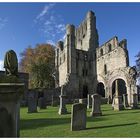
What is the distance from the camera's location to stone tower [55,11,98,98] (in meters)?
52.2

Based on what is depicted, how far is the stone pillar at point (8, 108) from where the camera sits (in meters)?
6.34

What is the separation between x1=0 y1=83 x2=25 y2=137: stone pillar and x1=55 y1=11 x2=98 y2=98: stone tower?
4379 centimetres

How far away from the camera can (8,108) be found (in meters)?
6.43

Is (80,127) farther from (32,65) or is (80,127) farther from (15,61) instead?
(32,65)

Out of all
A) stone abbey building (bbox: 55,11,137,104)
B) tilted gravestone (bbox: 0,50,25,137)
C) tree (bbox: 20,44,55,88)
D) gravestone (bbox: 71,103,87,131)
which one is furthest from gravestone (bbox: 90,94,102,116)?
tree (bbox: 20,44,55,88)

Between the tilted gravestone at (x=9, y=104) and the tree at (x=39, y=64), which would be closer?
the tilted gravestone at (x=9, y=104)

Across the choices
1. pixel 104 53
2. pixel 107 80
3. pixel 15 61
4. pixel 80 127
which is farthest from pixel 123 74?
pixel 15 61

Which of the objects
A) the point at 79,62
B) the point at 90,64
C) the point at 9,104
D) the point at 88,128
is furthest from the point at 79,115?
the point at 90,64

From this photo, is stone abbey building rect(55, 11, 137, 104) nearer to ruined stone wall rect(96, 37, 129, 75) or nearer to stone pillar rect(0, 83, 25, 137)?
ruined stone wall rect(96, 37, 129, 75)

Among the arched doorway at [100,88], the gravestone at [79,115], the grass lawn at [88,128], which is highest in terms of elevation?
the arched doorway at [100,88]

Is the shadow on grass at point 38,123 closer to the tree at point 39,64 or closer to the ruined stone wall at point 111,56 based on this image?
the ruined stone wall at point 111,56

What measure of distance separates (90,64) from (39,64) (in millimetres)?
11330

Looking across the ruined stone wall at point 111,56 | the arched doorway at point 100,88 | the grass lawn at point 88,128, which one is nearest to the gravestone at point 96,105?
the grass lawn at point 88,128

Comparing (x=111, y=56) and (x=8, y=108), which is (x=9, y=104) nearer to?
(x=8, y=108)
